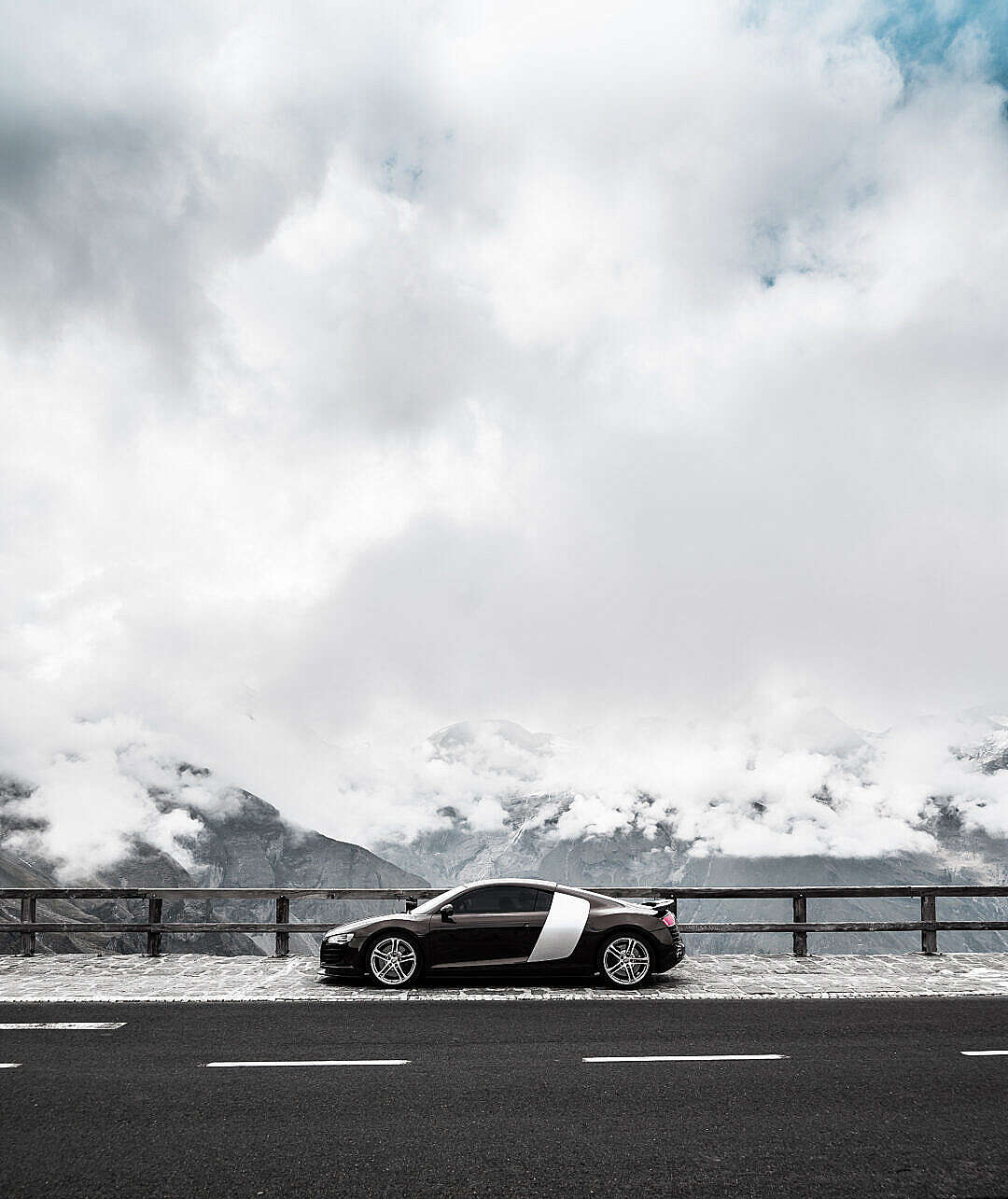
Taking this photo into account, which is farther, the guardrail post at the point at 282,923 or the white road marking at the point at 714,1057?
the guardrail post at the point at 282,923

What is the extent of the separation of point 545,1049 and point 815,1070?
251 cm

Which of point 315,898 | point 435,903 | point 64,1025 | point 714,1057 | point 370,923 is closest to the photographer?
point 714,1057

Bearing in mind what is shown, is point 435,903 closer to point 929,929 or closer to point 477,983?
point 477,983

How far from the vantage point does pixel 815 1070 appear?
27.0 ft

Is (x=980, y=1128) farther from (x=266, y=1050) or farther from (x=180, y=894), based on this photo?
(x=180, y=894)

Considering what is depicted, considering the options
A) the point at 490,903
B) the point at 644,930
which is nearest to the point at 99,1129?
the point at 490,903

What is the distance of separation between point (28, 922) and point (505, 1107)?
12286 millimetres

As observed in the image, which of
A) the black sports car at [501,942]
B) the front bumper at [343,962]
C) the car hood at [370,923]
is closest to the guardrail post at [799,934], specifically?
the black sports car at [501,942]

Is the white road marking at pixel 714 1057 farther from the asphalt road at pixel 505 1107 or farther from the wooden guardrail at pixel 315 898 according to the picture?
the wooden guardrail at pixel 315 898

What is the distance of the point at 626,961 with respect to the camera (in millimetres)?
13164

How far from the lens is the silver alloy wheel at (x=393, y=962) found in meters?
13.1

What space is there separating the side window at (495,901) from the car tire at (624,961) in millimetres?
1205

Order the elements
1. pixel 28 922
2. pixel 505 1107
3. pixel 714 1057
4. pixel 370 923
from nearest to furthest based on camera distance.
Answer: pixel 505 1107 < pixel 714 1057 < pixel 370 923 < pixel 28 922

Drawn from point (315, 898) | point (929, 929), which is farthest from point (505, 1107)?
point (929, 929)
